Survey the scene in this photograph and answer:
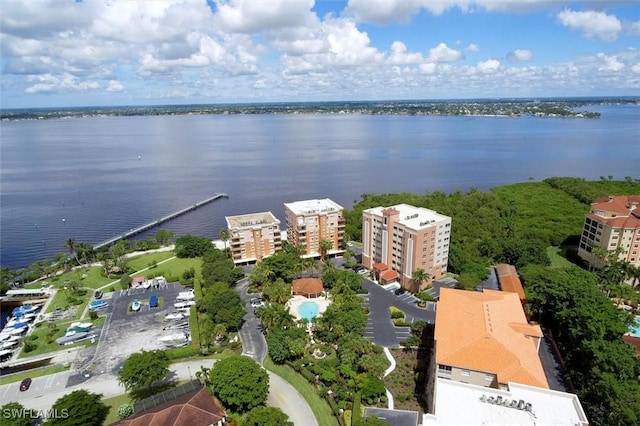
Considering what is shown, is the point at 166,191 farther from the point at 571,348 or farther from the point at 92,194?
the point at 571,348

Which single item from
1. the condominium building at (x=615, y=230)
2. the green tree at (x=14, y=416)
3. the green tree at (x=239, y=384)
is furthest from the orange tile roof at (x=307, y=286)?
the condominium building at (x=615, y=230)

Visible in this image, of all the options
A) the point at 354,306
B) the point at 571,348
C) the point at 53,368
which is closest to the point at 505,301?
the point at 571,348

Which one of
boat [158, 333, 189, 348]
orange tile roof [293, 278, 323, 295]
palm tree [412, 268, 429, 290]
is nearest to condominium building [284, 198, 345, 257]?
orange tile roof [293, 278, 323, 295]

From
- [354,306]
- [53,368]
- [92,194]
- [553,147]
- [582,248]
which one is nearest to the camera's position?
[53,368]

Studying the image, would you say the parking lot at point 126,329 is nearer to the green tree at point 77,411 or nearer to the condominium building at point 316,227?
the green tree at point 77,411

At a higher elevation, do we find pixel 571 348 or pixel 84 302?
pixel 571 348

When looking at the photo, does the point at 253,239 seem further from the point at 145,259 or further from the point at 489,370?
the point at 489,370

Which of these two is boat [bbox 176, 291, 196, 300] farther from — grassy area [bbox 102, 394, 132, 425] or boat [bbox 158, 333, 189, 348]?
grassy area [bbox 102, 394, 132, 425]
